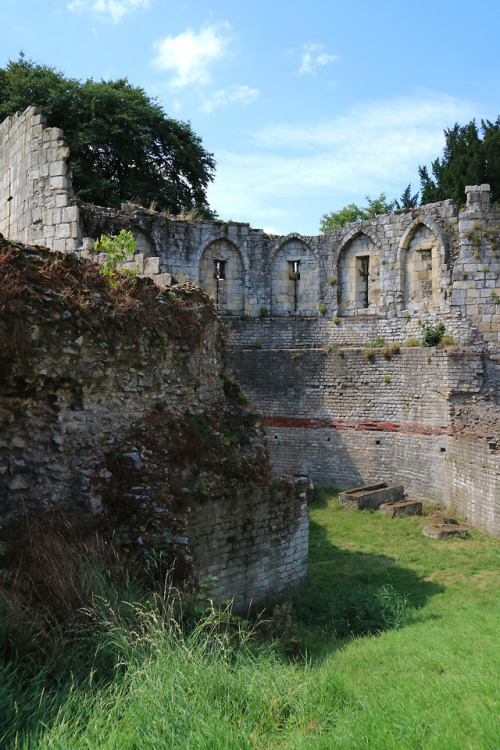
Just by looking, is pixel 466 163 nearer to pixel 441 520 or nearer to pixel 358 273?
pixel 358 273

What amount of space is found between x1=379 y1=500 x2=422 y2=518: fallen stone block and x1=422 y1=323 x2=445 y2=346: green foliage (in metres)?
5.22

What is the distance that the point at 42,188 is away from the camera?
11250 mm

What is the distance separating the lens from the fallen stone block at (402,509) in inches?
529

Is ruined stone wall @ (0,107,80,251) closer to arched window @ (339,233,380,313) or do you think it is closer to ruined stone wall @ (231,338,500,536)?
ruined stone wall @ (231,338,500,536)

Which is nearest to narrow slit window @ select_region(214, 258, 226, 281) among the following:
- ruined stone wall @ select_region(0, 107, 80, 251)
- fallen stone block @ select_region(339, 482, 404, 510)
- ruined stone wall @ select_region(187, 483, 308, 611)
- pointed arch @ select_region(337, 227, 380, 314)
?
pointed arch @ select_region(337, 227, 380, 314)

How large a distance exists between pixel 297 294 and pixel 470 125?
17.5 metres

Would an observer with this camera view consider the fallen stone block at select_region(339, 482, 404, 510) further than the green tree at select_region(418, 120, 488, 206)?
No

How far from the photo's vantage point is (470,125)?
30.1m

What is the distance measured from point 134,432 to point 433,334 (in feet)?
40.2

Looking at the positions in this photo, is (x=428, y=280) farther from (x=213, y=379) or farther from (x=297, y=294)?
(x=213, y=379)

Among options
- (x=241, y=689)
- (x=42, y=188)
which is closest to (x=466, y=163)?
(x=42, y=188)

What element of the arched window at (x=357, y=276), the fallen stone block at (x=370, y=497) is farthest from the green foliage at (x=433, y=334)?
the fallen stone block at (x=370, y=497)

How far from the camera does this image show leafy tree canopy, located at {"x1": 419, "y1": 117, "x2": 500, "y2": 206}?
27844mm

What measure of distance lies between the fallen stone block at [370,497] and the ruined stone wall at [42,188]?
28.4 ft
